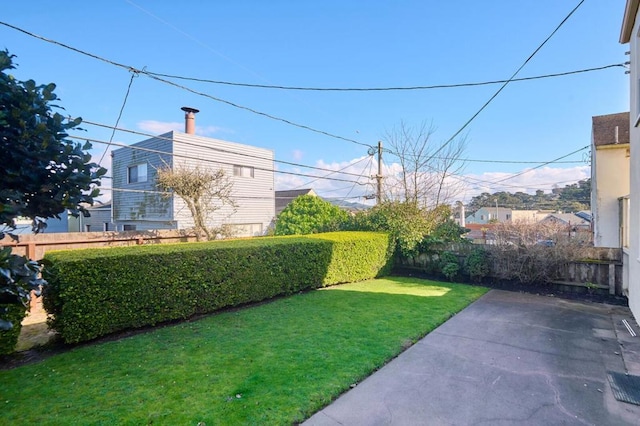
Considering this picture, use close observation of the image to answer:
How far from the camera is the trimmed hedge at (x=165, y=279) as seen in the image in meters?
4.34

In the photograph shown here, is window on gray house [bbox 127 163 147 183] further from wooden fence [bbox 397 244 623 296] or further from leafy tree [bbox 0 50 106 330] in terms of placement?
wooden fence [bbox 397 244 623 296]

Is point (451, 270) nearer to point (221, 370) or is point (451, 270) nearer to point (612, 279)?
point (612, 279)

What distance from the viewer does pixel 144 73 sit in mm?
6578

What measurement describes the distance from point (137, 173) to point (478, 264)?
50.0 feet

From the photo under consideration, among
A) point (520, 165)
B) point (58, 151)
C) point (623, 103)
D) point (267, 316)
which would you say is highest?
point (623, 103)

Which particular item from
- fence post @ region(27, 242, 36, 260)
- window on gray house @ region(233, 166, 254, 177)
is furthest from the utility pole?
fence post @ region(27, 242, 36, 260)

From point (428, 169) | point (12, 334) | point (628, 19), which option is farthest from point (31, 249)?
point (628, 19)

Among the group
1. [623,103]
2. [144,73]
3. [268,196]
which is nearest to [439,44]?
[623,103]

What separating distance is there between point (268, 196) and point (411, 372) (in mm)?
14719

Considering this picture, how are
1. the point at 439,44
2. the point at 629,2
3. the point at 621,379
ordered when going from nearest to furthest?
the point at 621,379 → the point at 629,2 → the point at 439,44

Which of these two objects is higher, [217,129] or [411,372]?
[217,129]

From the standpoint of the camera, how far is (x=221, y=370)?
3580 millimetres

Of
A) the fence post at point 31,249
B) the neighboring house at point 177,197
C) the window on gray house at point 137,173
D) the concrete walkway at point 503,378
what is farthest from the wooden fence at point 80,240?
the concrete walkway at point 503,378

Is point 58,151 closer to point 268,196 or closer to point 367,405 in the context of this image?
point 367,405
